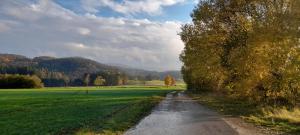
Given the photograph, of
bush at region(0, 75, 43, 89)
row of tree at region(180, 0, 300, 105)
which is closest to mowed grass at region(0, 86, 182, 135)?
row of tree at region(180, 0, 300, 105)

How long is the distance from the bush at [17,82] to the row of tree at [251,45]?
121553 millimetres

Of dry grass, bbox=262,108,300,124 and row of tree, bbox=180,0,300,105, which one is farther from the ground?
row of tree, bbox=180,0,300,105

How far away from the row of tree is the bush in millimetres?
121553

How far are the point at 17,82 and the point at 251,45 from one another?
13645cm

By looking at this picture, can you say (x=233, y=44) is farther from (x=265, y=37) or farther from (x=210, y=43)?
(x=265, y=37)

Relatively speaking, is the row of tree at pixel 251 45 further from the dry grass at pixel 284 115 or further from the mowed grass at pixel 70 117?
the mowed grass at pixel 70 117

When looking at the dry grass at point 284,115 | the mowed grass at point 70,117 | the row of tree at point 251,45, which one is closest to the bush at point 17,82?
the mowed grass at point 70,117

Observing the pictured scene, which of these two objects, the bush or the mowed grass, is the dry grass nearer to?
the mowed grass

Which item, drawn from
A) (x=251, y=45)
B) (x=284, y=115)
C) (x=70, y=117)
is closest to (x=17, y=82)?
(x=70, y=117)

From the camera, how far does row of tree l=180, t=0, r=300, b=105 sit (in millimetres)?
29688

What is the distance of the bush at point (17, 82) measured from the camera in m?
153

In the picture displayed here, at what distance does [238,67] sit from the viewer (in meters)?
34.3

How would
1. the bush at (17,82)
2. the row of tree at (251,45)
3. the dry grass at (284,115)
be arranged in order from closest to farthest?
the dry grass at (284,115), the row of tree at (251,45), the bush at (17,82)

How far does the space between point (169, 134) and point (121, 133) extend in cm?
257
